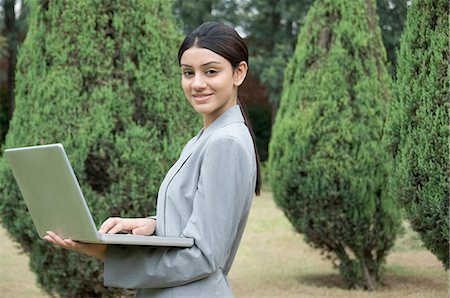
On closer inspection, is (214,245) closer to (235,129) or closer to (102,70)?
(235,129)

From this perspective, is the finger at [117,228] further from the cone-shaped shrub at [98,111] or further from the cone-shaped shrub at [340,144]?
the cone-shaped shrub at [340,144]

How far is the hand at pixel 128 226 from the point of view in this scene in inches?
85.3

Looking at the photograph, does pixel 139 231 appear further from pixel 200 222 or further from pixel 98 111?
pixel 98 111

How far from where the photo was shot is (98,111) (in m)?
5.28

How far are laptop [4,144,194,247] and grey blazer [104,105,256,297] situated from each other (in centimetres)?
7

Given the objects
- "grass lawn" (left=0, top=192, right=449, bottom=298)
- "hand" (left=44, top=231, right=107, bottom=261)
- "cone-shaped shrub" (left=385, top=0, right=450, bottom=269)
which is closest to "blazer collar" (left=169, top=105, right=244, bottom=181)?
"hand" (left=44, top=231, right=107, bottom=261)

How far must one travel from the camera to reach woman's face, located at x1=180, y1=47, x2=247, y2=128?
2.19 metres

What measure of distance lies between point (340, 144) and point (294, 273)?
212cm

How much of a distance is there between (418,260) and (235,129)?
7.66 meters


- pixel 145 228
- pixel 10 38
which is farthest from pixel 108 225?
pixel 10 38

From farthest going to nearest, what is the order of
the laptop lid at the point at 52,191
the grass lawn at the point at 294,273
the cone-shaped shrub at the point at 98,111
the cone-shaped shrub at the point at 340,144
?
the grass lawn at the point at 294,273 → the cone-shaped shrub at the point at 340,144 → the cone-shaped shrub at the point at 98,111 → the laptop lid at the point at 52,191

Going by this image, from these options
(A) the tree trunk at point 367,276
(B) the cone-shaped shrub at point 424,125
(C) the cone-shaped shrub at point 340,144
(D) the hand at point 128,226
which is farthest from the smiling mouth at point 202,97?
(A) the tree trunk at point 367,276

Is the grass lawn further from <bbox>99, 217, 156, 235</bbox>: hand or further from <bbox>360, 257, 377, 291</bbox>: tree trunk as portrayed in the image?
<bbox>99, 217, 156, 235</bbox>: hand

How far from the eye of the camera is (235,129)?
2152 millimetres
